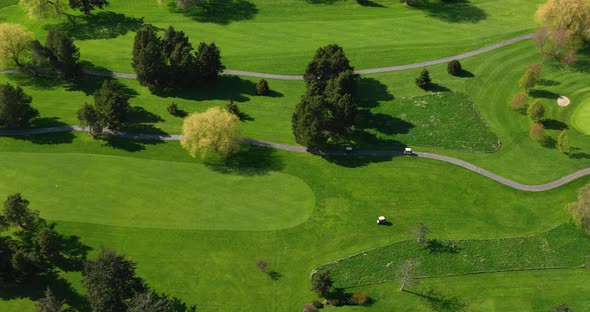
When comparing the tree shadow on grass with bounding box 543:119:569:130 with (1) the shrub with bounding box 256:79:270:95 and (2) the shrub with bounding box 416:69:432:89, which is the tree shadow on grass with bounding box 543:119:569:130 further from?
(1) the shrub with bounding box 256:79:270:95

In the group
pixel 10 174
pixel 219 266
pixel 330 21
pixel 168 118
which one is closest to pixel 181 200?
pixel 219 266

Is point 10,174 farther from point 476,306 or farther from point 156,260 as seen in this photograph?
point 476,306

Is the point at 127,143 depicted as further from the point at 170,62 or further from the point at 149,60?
the point at 170,62

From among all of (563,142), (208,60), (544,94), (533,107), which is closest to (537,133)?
(563,142)

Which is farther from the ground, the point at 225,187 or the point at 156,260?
the point at 225,187

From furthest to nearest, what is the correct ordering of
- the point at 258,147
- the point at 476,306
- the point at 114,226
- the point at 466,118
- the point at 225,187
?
the point at 466,118, the point at 258,147, the point at 225,187, the point at 114,226, the point at 476,306

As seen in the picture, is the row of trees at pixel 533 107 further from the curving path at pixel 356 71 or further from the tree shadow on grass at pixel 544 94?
the curving path at pixel 356 71
